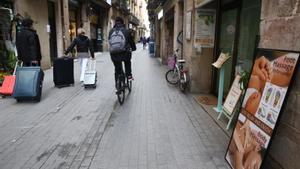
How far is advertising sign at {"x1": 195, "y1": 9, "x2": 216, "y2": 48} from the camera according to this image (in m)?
7.29

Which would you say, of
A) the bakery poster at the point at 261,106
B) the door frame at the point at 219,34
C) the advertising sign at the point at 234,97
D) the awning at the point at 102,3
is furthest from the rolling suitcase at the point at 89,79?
the awning at the point at 102,3

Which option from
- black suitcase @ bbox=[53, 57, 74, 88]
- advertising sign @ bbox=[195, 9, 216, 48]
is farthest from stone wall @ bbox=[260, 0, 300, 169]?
black suitcase @ bbox=[53, 57, 74, 88]

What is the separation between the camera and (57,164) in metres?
3.63

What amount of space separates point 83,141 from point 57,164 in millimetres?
794

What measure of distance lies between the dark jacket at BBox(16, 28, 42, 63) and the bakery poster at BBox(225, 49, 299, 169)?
6.03m

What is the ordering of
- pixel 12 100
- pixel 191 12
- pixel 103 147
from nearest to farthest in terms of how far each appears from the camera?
pixel 103 147
pixel 12 100
pixel 191 12

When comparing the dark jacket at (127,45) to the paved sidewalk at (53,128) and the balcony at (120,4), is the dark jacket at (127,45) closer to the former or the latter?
the paved sidewalk at (53,128)

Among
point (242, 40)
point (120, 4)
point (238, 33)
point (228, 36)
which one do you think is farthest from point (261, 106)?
point (120, 4)

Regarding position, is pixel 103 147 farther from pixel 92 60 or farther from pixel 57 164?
pixel 92 60

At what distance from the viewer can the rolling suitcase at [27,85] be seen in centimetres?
663

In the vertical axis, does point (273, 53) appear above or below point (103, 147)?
above

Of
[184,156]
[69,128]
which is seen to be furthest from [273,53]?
[69,128]

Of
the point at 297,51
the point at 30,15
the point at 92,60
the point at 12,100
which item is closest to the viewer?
the point at 297,51

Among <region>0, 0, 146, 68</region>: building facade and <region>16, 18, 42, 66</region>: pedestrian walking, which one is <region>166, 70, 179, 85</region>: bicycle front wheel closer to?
<region>16, 18, 42, 66</region>: pedestrian walking
